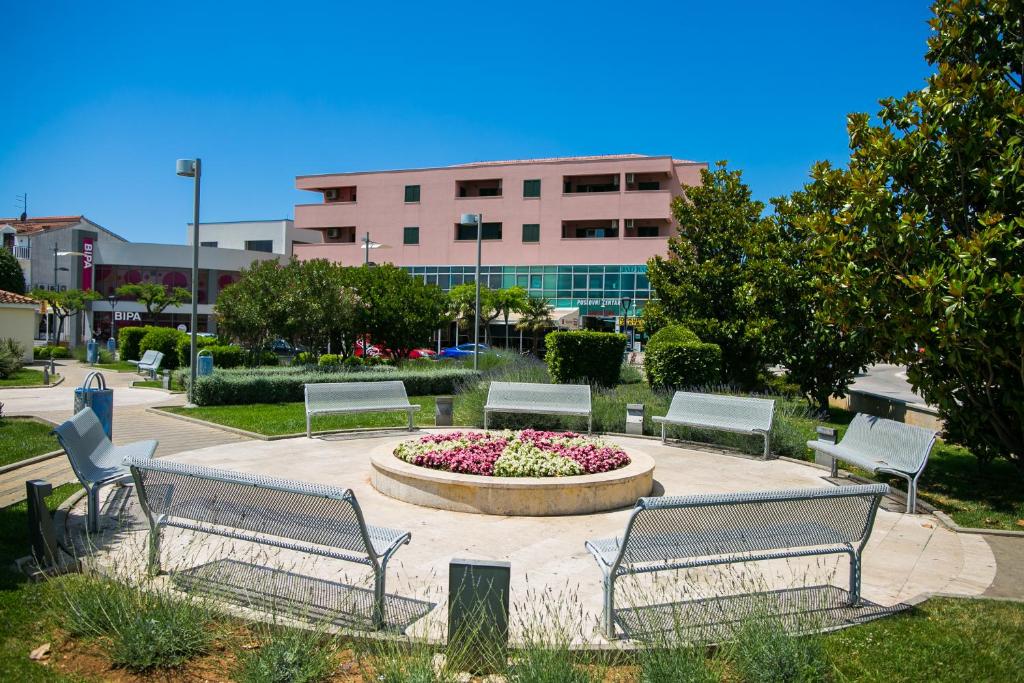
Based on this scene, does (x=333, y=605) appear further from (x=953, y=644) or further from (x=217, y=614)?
(x=953, y=644)

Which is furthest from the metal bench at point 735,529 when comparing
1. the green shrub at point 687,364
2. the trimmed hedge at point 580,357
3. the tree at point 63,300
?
the tree at point 63,300

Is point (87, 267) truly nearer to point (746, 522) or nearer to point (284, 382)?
point (284, 382)

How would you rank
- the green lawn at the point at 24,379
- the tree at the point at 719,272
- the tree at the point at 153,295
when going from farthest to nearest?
the tree at the point at 153,295 → the green lawn at the point at 24,379 → the tree at the point at 719,272

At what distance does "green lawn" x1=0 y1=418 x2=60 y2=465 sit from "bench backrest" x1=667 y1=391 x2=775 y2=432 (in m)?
8.74

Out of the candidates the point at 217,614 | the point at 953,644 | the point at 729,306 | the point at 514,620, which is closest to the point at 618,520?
the point at 514,620

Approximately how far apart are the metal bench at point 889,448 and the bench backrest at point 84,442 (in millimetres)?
7555

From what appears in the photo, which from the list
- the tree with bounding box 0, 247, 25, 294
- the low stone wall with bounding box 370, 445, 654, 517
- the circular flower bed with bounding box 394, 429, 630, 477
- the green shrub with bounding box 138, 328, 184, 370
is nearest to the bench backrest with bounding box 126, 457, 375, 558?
the low stone wall with bounding box 370, 445, 654, 517

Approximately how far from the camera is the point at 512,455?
7.84 metres

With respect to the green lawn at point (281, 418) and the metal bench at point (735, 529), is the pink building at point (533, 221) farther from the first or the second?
the metal bench at point (735, 529)

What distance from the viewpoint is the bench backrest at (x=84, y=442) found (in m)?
5.76

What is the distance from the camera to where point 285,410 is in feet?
49.0

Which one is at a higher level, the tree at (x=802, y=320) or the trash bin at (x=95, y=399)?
the tree at (x=802, y=320)

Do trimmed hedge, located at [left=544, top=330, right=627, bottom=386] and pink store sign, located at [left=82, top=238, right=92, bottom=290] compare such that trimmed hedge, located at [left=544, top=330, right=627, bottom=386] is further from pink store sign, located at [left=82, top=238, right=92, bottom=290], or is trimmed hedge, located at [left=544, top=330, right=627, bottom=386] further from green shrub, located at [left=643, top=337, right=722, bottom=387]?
pink store sign, located at [left=82, top=238, right=92, bottom=290]

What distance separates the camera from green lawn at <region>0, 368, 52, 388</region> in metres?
20.9
